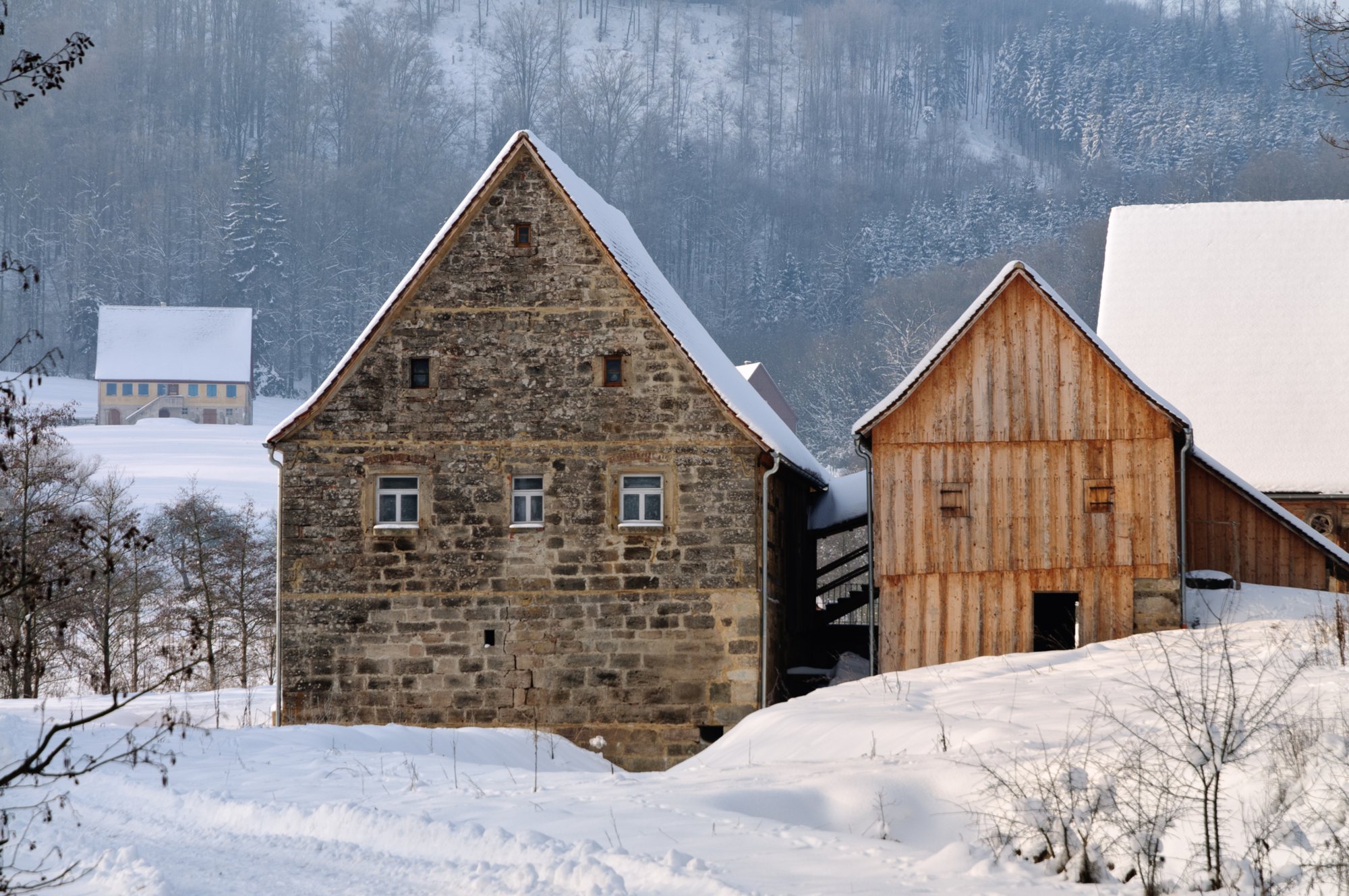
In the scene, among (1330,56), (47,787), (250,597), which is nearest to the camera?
(47,787)

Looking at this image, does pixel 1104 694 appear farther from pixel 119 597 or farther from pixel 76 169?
pixel 76 169

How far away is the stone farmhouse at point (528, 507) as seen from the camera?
22.1 m

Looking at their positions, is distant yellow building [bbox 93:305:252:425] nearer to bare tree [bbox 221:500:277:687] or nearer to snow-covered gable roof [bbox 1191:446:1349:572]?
bare tree [bbox 221:500:277:687]

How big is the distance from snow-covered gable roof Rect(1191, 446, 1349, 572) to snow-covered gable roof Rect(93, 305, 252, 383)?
90.4 m

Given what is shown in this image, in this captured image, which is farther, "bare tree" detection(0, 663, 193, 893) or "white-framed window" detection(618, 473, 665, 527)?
"white-framed window" detection(618, 473, 665, 527)

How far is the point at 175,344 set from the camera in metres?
107

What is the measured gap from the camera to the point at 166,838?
11.7 m

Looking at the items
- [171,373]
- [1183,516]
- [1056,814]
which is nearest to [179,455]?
[171,373]

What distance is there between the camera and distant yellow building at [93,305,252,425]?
342 ft

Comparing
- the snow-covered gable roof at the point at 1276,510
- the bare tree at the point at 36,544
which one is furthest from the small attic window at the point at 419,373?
the snow-covered gable roof at the point at 1276,510

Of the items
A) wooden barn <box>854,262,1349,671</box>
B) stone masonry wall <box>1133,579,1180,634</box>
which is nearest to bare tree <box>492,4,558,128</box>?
wooden barn <box>854,262,1349,671</box>

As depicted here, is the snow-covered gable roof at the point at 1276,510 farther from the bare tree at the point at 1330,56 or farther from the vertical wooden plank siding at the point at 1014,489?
the bare tree at the point at 1330,56

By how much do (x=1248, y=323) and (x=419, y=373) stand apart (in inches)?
706

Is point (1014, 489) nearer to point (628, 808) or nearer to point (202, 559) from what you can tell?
point (628, 808)
